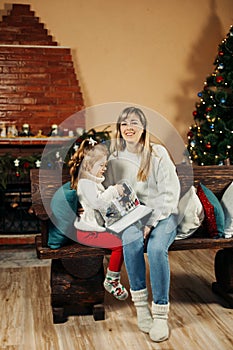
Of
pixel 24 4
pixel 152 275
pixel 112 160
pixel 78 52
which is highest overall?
pixel 24 4

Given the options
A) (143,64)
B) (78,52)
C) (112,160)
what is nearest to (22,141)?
(78,52)

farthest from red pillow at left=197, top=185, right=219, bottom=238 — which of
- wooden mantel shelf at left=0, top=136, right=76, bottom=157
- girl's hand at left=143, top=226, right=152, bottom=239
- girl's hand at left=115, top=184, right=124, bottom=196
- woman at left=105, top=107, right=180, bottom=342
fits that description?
wooden mantel shelf at left=0, top=136, right=76, bottom=157

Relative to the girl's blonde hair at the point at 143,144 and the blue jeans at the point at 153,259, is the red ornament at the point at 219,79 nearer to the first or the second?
the girl's blonde hair at the point at 143,144

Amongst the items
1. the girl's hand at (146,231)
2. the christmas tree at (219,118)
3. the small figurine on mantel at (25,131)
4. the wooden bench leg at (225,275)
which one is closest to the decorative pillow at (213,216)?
the wooden bench leg at (225,275)

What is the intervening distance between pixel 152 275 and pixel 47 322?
671 mm

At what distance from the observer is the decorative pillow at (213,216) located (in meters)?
2.88

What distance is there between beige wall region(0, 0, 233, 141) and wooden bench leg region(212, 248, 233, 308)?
290cm

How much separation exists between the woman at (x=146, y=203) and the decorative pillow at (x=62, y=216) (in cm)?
23

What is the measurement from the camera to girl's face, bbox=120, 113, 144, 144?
2715 millimetres

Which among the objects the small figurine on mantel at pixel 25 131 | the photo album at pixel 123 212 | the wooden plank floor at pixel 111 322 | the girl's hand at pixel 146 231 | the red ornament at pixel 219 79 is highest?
the red ornament at pixel 219 79

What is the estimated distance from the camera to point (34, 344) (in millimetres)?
2545

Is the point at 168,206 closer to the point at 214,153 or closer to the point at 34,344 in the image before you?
the point at 34,344

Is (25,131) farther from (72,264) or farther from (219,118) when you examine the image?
(72,264)

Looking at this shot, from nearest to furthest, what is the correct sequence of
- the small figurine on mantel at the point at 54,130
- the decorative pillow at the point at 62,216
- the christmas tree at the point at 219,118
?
the decorative pillow at the point at 62,216 → the christmas tree at the point at 219,118 → the small figurine on mantel at the point at 54,130
